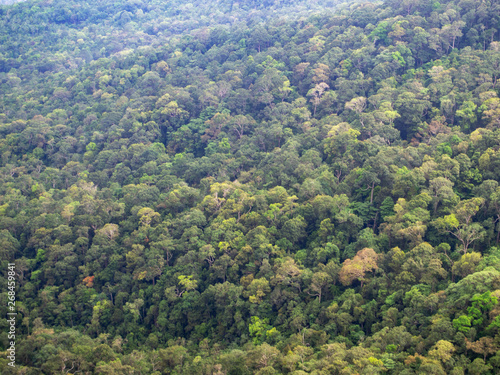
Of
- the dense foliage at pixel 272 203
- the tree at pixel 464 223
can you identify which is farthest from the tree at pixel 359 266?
the tree at pixel 464 223

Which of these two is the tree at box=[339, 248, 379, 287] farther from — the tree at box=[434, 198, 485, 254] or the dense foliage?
the tree at box=[434, 198, 485, 254]

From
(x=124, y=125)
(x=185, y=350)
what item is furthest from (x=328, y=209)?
(x=124, y=125)

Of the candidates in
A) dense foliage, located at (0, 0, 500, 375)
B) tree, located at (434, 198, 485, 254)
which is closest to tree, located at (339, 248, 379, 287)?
dense foliage, located at (0, 0, 500, 375)

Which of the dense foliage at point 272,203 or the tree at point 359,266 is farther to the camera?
Answer: the tree at point 359,266

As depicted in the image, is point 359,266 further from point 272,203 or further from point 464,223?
point 272,203

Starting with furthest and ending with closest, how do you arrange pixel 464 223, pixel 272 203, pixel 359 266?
pixel 272 203
pixel 464 223
pixel 359 266

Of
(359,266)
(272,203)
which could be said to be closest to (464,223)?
(359,266)

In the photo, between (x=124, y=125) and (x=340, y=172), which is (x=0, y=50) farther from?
(x=340, y=172)

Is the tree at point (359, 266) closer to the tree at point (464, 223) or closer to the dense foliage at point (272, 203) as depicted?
the dense foliage at point (272, 203)

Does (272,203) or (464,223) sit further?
(272,203)
